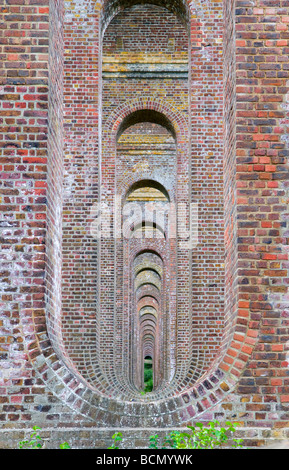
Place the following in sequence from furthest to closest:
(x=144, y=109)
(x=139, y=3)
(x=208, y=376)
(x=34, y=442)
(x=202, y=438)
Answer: (x=144, y=109), (x=139, y=3), (x=208, y=376), (x=34, y=442), (x=202, y=438)

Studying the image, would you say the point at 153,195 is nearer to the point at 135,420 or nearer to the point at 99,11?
the point at 99,11

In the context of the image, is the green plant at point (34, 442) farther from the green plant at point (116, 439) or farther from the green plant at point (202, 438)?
the green plant at point (202, 438)

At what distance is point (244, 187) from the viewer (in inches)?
185

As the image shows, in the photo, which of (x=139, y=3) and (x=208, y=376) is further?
(x=139, y=3)

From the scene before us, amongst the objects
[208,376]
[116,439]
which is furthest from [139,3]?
[116,439]

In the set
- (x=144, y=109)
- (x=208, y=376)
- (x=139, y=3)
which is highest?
(x=144, y=109)

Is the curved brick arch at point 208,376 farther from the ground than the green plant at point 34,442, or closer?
farther from the ground

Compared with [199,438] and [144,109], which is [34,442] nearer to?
[199,438]

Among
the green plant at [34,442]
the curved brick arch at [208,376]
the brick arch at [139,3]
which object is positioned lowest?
the green plant at [34,442]

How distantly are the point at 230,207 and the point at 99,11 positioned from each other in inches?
199

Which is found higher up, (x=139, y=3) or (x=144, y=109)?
(x=144, y=109)

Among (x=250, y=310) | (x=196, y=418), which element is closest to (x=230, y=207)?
(x=250, y=310)

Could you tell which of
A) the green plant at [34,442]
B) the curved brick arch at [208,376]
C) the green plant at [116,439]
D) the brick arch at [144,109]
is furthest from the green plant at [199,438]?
the brick arch at [144,109]

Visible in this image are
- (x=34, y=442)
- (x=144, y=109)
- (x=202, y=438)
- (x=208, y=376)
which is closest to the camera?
(x=202, y=438)
